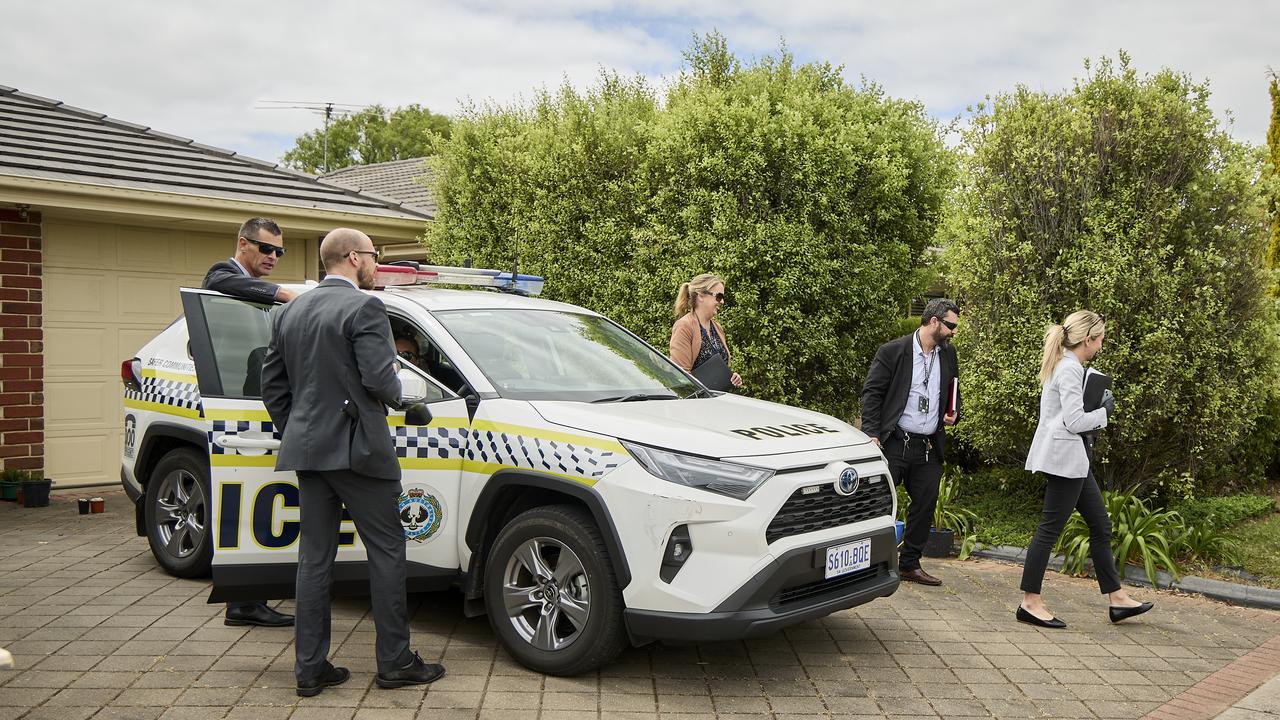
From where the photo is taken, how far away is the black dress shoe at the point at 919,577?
6.50m

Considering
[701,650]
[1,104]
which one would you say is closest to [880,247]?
[701,650]

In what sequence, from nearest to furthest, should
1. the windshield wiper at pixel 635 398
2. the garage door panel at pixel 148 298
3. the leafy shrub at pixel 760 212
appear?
1. the windshield wiper at pixel 635 398
2. the leafy shrub at pixel 760 212
3. the garage door panel at pixel 148 298

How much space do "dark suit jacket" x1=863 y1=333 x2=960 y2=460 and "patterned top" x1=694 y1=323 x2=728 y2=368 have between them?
3.41ft

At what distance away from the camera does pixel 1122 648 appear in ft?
17.3

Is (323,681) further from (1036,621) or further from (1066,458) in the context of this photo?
(1066,458)

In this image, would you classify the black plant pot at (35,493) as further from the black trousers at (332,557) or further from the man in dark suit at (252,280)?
the black trousers at (332,557)

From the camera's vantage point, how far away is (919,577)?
6559mm

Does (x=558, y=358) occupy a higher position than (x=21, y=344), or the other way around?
(x=558, y=358)

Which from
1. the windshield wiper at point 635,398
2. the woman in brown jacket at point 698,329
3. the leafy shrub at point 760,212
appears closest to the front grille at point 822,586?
the windshield wiper at point 635,398

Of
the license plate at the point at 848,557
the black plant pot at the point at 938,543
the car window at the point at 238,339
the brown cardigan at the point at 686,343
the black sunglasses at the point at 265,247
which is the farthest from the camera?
the black plant pot at the point at 938,543

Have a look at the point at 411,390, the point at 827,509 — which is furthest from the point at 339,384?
the point at 827,509

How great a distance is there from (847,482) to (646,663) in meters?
1.32

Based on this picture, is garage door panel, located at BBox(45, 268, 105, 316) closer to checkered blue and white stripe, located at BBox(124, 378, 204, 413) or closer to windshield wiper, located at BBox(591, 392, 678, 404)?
checkered blue and white stripe, located at BBox(124, 378, 204, 413)

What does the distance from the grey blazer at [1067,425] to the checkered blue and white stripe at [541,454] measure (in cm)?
277
